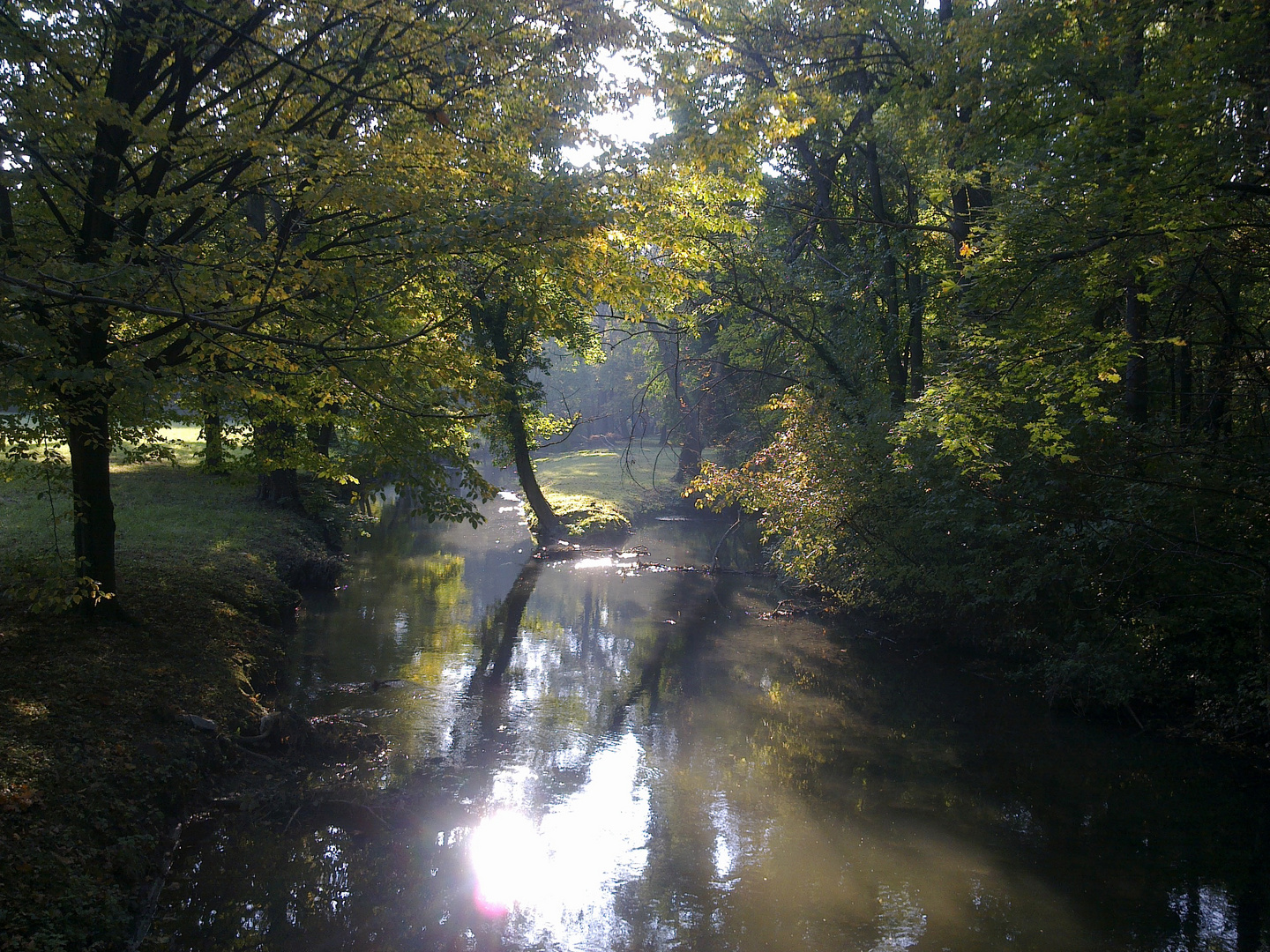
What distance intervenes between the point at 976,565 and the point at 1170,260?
200 inches

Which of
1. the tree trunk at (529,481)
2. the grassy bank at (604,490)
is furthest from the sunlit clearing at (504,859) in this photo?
the tree trunk at (529,481)

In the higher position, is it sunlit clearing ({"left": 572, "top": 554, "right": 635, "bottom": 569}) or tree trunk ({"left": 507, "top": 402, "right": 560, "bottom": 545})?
tree trunk ({"left": 507, "top": 402, "right": 560, "bottom": 545})

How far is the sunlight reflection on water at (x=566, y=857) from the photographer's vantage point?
20.6ft

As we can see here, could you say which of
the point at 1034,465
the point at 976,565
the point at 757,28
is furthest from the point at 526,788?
the point at 757,28

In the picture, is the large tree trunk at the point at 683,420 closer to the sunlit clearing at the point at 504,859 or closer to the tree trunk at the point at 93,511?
the sunlit clearing at the point at 504,859

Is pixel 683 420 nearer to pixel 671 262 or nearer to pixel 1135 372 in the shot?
pixel 671 262

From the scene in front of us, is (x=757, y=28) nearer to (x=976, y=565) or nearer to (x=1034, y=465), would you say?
(x=1034, y=465)

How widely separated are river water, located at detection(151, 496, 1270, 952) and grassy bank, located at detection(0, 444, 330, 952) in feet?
1.91

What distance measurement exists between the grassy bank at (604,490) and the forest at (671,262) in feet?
27.6

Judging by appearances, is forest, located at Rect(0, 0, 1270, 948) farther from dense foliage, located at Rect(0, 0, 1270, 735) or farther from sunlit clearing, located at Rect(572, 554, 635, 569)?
sunlit clearing, located at Rect(572, 554, 635, 569)

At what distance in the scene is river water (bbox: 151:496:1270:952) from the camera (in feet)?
20.0

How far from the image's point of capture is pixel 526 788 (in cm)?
839

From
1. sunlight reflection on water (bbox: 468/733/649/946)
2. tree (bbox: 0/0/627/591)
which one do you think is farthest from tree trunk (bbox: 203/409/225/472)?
sunlight reflection on water (bbox: 468/733/649/946)

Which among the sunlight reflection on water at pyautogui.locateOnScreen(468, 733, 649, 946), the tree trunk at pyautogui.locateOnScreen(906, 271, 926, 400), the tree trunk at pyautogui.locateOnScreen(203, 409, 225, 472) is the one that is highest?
the tree trunk at pyautogui.locateOnScreen(906, 271, 926, 400)
